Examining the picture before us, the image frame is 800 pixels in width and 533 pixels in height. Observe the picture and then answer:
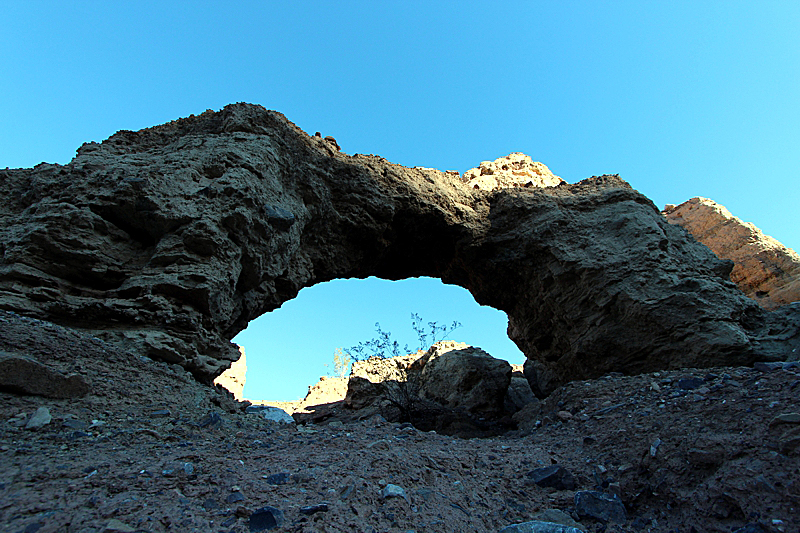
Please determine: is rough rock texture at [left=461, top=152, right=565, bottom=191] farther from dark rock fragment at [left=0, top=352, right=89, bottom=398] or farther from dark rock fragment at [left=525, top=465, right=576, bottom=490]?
dark rock fragment at [left=0, top=352, right=89, bottom=398]

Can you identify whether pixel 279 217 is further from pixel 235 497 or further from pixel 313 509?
pixel 313 509

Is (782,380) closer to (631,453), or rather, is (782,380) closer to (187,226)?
(631,453)

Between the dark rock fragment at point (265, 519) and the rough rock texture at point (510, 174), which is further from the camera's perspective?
the rough rock texture at point (510, 174)

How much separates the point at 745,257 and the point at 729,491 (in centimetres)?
1318

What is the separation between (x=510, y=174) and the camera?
1178cm

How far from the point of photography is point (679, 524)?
290cm

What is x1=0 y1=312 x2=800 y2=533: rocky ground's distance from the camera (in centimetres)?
247

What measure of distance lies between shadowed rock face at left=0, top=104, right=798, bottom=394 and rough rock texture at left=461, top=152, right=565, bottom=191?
994 mm

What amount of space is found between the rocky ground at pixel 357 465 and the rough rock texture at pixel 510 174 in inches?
279

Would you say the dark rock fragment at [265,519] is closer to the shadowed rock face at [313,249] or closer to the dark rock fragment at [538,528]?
the dark rock fragment at [538,528]

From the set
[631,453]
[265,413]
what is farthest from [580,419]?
[265,413]

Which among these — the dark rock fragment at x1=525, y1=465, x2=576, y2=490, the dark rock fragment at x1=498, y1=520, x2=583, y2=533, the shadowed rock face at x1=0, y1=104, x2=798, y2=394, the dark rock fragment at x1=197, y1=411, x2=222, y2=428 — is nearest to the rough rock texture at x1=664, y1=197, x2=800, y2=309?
the shadowed rock face at x1=0, y1=104, x2=798, y2=394

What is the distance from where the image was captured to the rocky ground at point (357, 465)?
2.47m

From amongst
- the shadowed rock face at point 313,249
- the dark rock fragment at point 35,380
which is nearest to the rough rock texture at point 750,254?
the shadowed rock face at point 313,249
